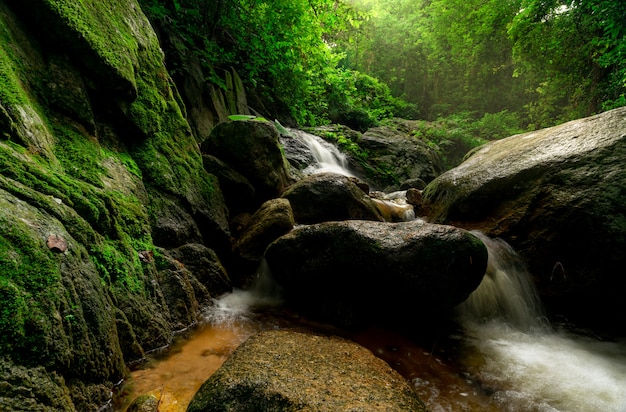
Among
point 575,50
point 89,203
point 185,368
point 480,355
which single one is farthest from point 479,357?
point 575,50

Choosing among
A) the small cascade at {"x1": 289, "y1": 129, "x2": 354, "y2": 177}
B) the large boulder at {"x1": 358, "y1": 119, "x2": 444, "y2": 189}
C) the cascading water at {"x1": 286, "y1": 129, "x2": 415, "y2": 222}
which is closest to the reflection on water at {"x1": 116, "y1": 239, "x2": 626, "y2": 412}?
the cascading water at {"x1": 286, "y1": 129, "x2": 415, "y2": 222}

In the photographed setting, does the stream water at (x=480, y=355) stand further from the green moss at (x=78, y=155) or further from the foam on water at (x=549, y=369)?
the green moss at (x=78, y=155)

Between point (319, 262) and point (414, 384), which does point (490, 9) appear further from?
point (414, 384)

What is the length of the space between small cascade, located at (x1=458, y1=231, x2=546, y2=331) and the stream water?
1cm

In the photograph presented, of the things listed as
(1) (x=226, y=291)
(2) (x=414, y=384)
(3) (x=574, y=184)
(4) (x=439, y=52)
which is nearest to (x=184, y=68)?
(1) (x=226, y=291)

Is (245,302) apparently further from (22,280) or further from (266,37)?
(266,37)

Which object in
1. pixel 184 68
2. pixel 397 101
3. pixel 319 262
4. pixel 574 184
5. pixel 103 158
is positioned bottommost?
pixel 319 262

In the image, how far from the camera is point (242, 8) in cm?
791

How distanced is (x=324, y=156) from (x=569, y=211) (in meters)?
7.03

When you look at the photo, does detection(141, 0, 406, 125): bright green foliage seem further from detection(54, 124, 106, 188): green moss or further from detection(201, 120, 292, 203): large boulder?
detection(54, 124, 106, 188): green moss

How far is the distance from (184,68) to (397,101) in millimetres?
15251

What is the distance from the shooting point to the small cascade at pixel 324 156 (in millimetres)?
9650

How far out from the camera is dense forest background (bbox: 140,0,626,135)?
7.54 meters

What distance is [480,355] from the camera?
3164 millimetres
